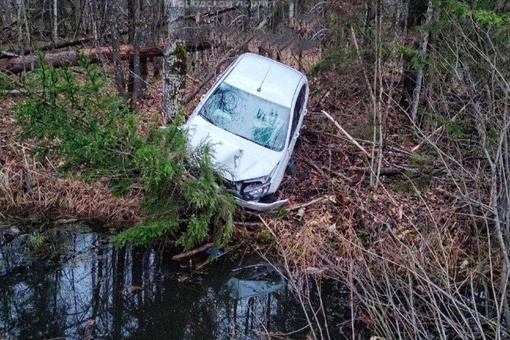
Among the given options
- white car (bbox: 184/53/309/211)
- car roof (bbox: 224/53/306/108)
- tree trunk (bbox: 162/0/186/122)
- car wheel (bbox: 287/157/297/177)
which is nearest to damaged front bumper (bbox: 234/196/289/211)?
white car (bbox: 184/53/309/211)

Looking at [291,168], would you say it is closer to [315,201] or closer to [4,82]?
[315,201]

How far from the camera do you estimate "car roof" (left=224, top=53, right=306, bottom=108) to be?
8.62 meters

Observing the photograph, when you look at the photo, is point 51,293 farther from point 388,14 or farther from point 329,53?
point 388,14

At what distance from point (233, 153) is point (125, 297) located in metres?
2.55

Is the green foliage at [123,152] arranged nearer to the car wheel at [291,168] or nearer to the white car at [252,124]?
the white car at [252,124]

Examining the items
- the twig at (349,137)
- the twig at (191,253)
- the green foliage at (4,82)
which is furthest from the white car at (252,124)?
the green foliage at (4,82)

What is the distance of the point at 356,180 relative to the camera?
9.30 m

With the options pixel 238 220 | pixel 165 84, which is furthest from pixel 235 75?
pixel 238 220

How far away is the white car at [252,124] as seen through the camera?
7.51 metres

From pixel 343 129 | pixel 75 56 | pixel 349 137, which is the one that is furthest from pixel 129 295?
pixel 75 56

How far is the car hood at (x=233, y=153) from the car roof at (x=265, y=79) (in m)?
1.04

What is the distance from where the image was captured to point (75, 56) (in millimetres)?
10586

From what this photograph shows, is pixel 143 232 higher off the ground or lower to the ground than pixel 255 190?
lower

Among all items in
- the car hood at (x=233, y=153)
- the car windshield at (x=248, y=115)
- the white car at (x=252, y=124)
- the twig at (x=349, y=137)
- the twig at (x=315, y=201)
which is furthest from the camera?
the twig at (x=349, y=137)
